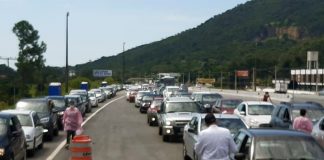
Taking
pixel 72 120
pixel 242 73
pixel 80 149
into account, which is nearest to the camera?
pixel 80 149

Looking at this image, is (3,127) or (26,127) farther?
(26,127)

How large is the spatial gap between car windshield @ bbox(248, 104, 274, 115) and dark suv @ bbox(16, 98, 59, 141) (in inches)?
334

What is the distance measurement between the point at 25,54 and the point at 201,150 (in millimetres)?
91815

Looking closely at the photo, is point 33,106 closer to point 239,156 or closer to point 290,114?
point 290,114

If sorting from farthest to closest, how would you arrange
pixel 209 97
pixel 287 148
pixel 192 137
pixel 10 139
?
pixel 209 97 → pixel 192 137 → pixel 10 139 → pixel 287 148

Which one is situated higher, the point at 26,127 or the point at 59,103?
the point at 59,103

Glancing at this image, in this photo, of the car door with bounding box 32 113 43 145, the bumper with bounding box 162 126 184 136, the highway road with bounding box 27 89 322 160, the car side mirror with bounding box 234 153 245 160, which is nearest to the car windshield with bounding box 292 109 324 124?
the highway road with bounding box 27 89 322 160

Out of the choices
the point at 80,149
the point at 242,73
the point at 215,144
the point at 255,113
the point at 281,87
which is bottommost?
the point at 80,149

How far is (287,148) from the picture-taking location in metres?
10.8

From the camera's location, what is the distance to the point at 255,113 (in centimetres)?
2892

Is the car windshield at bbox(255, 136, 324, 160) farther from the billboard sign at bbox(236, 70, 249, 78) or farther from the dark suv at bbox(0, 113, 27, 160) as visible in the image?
the billboard sign at bbox(236, 70, 249, 78)

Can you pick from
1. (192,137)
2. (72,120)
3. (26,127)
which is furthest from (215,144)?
(72,120)

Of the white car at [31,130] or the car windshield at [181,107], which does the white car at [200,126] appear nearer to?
the white car at [31,130]

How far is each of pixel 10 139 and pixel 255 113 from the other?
604 inches
